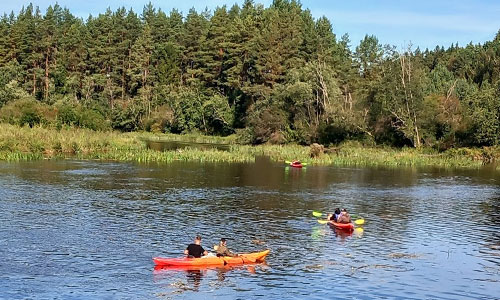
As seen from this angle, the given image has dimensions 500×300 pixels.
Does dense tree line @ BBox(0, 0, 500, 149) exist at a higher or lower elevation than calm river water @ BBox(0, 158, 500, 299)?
higher

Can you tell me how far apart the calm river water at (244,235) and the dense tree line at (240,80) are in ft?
98.9

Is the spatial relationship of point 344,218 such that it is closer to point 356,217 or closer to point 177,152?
point 356,217

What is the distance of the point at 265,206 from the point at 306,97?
56705 mm

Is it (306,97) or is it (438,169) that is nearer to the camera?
(438,169)

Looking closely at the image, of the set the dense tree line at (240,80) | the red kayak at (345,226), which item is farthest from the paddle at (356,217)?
the dense tree line at (240,80)

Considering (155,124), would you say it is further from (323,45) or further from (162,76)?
(323,45)

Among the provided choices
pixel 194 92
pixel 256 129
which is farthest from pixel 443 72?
pixel 194 92

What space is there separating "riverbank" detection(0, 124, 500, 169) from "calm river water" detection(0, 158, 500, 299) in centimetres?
1006

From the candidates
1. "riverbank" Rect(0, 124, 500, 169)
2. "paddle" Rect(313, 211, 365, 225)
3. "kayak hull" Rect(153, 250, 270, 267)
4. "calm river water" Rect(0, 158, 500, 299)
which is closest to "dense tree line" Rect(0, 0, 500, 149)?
"riverbank" Rect(0, 124, 500, 169)

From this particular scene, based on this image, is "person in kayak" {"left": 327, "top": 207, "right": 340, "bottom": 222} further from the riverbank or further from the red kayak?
the riverbank

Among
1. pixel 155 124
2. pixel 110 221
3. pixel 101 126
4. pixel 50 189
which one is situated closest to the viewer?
pixel 110 221

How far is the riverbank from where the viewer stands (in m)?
69.4

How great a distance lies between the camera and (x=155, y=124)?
130625mm

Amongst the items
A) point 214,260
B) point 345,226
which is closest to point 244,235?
point 345,226
